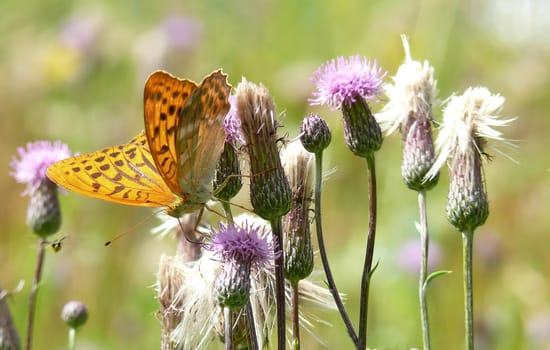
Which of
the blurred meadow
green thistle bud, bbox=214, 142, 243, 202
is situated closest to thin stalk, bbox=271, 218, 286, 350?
green thistle bud, bbox=214, 142, 243, 202

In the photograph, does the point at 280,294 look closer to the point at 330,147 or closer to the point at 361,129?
the point at 361,129

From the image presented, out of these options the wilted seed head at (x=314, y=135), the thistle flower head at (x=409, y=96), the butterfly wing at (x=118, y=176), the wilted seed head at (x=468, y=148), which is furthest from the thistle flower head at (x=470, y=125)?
the butterfly wing at (x=118, y=176)

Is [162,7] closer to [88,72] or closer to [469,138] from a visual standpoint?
[88,72]

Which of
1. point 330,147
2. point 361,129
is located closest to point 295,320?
point 361,129

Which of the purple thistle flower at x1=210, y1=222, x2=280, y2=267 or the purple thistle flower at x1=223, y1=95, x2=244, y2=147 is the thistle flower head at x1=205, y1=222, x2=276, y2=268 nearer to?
the purple thistle flower at x1=210, y1=222, x2=280, y2=267

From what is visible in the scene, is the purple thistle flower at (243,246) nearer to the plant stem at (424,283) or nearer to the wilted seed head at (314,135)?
the wilted seed head at (314,135)

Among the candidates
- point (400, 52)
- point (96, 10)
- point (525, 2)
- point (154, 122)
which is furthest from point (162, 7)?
point (154, 122)
